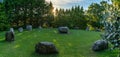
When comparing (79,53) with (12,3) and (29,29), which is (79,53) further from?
(12,3)

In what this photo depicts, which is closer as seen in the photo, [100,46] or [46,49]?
[46,49]

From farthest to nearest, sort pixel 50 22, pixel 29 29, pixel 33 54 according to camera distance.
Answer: pixel 50 22
pixel 29 29
pixel 33 54

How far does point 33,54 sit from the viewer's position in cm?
1755

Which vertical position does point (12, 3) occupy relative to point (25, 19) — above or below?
above

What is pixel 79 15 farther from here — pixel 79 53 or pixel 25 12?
pixel 79 53

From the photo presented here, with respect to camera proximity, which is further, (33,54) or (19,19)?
(19,19)

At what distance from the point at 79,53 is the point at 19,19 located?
37444mm

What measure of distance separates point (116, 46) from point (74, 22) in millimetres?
44864

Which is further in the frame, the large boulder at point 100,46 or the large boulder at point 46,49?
the large boulder at point 100,46

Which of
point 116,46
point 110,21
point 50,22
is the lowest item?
point 50,22

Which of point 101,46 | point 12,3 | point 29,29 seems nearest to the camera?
point 101,46

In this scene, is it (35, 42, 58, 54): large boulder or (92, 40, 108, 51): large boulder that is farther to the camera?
(92, 40, 108, 51): large boulder

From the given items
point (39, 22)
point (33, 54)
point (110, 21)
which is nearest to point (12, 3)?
point (39, 22)

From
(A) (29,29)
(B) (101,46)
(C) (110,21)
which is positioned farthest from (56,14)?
(C) (110,21)
